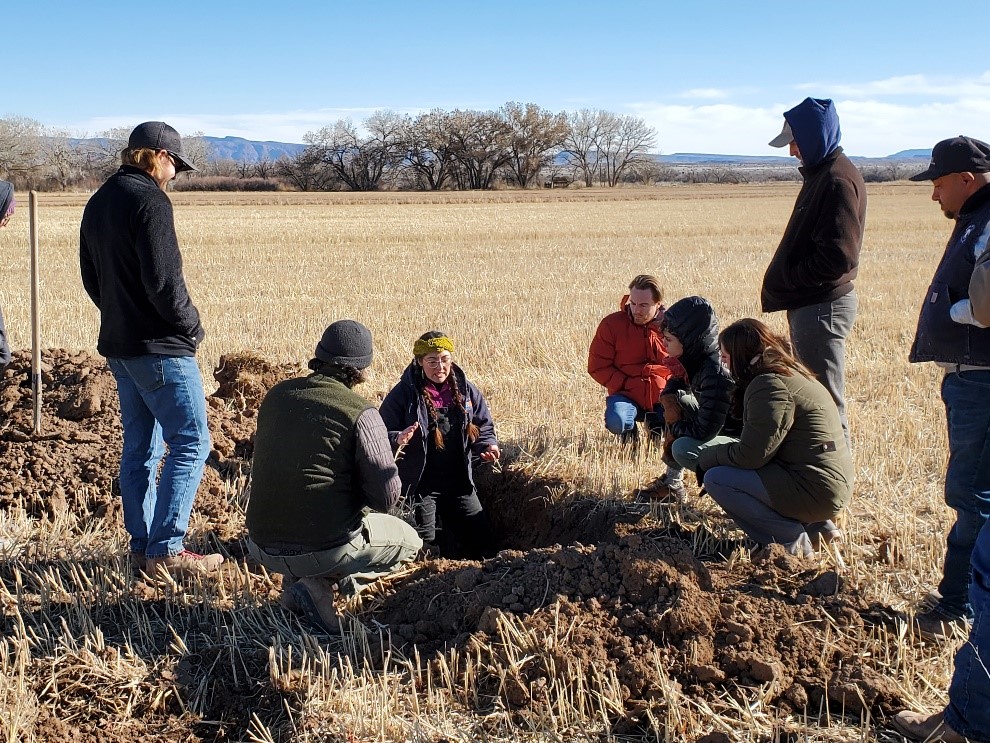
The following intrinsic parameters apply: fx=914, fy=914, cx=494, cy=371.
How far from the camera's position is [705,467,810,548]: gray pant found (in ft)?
14.9

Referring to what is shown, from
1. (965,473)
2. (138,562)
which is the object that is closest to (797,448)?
(965,473)

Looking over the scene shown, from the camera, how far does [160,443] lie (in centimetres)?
472

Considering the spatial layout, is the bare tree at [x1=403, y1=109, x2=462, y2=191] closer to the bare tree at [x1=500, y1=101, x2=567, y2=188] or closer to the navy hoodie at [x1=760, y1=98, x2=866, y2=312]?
the bare tree at [x1=500, y1=101, x2=567, y2=188]

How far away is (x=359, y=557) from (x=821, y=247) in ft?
10.2

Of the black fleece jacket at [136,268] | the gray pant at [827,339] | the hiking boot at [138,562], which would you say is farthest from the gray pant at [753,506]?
the hiking boot at [138,562]

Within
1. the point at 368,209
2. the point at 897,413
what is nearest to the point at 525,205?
the point at 368,209

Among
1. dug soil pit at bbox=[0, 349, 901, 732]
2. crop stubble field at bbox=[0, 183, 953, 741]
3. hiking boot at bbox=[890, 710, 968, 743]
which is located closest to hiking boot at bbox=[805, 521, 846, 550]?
crop stubble field at bbox=[0, 183, 953, 741]

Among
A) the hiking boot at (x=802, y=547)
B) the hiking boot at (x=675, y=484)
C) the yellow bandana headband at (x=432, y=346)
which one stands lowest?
the hiking boot at (x=802, y=547)

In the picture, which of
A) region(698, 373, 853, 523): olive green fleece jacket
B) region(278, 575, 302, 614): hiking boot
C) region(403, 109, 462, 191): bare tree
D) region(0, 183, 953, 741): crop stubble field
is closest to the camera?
region(0, 183, 953, 741): crop stubble field

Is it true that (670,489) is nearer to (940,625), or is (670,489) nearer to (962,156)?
(940,625)

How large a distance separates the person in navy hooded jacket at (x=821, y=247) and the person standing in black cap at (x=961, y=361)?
4.10 feet

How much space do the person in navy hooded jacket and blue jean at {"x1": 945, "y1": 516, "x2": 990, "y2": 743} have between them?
88.1 inches

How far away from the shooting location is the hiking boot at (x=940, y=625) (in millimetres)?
3721

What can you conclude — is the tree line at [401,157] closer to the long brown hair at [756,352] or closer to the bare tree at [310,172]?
the bare tree at [310,172]
